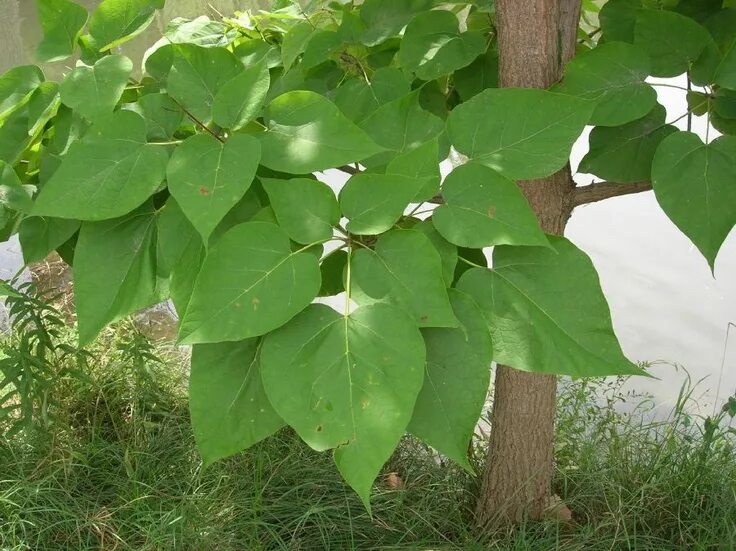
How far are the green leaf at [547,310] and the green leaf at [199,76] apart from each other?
294 mm

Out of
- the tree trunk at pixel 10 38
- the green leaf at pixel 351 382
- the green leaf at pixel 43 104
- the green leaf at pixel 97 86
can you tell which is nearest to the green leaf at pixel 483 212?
the green leaf at pixel 351 382

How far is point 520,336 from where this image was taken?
685 millimetres

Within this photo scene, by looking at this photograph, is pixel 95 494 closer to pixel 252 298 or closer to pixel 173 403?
pixel 173 403

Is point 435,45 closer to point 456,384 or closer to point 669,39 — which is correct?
point 669,39

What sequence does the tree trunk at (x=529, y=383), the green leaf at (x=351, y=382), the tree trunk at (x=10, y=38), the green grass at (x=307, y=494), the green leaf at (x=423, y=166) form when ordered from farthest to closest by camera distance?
the tree trunk at (x=10, y=38)
the green grass at (x=307, y=494)
the tree trunk at (x=529, y=383)
the green leaf at (x=423, y=166)
the green leaf at (x=351, y=382)

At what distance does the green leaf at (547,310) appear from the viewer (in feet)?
2.20

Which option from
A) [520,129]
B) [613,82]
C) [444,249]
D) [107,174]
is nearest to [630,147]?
[613,82]

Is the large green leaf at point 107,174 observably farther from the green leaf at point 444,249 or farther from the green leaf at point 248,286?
Result: the green leaf at point 444,249

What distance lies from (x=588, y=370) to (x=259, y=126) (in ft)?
1.32

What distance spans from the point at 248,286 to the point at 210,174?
11 cm

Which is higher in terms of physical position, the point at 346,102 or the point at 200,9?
the point at 346,102

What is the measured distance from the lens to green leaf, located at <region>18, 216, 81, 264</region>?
2.77ft

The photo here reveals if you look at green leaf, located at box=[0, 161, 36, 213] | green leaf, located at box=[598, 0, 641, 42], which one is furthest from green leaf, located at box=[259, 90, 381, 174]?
green leaf, located at box=[598, 0, 641, 42]

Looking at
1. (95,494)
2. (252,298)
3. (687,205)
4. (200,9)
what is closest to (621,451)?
(687,205)
